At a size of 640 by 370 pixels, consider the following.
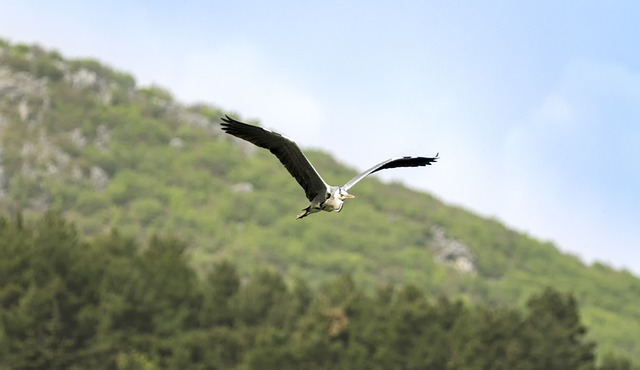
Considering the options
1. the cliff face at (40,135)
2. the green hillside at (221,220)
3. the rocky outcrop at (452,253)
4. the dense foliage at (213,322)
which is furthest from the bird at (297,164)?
the rocky outcrop at (452,253)

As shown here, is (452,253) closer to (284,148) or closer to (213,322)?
(213,322)

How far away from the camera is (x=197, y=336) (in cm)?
8138

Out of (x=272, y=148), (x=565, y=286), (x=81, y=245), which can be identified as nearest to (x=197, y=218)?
(x=565, y=286)

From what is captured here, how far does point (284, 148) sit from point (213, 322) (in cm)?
6651

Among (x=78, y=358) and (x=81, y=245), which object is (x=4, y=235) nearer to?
(x=81, y=245)

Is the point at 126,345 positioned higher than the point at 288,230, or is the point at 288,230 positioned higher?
the point at 288,230

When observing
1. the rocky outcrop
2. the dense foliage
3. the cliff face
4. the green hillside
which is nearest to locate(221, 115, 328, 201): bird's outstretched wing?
the dense foliage

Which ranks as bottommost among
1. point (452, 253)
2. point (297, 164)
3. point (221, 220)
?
point (297, 164)

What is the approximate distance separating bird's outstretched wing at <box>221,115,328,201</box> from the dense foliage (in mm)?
55284

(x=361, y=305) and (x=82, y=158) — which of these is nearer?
(x=361, y=305)

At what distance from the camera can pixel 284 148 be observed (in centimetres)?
2286

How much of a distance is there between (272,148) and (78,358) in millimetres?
58229

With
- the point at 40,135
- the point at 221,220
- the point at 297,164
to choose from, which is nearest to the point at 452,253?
the point at 221,220

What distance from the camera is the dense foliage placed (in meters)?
79.1
